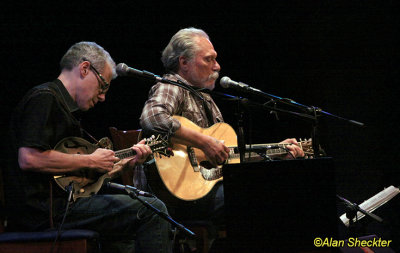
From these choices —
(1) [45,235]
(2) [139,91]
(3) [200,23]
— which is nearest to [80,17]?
(2) [139,91]

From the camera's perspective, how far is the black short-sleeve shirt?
2.16 meters

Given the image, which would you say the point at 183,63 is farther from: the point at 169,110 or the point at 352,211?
the point at 352,211

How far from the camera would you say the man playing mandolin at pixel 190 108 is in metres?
2.91

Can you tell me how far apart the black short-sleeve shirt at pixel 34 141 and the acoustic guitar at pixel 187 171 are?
738 millimetres

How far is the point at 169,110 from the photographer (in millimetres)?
2994

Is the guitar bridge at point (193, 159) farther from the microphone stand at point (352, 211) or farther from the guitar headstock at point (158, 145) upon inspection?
the microphone stand at point (352, 211)

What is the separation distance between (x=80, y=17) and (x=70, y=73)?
1558mm

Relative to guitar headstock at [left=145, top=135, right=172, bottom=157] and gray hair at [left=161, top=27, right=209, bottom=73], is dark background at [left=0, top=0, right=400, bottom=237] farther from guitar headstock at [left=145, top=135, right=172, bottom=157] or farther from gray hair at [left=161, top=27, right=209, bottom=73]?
guitar headstock at [left=145, top=135, right=172, bottom=157]

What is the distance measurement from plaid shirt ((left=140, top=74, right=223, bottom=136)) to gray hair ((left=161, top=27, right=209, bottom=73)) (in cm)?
13

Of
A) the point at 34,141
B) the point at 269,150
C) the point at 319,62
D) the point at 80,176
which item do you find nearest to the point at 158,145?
the point at 80,176

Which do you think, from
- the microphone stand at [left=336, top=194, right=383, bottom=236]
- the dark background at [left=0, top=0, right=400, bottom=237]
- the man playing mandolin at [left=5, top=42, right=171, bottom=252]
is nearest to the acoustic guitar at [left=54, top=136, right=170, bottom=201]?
the man playing mandolin at [left=5, top=42, right=171, bottom=252]

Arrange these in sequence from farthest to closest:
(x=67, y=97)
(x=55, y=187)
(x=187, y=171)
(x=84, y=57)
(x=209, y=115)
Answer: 1. (x=209, y=115)
2. (x=187, y=171)
3. (x=84, y=57)
4. (x=67, y=97)
5. (x=55, y=187)

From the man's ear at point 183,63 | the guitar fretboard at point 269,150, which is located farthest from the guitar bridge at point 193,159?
the man's ear at point 183,63

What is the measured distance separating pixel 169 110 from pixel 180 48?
0.68 metres
